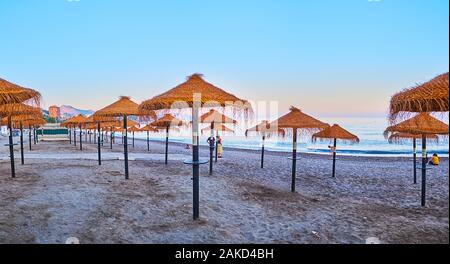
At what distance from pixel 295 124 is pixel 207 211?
3.40m

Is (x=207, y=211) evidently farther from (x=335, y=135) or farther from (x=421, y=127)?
(x=335, y=135)

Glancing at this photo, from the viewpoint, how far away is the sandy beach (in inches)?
176

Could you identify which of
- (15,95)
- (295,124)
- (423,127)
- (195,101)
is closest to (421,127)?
(423,127)

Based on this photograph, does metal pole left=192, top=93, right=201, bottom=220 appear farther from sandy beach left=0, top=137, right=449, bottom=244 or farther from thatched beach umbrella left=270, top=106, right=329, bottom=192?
thatched beach umbrella left=270, top=106, right=329, bottom=192

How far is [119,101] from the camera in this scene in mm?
8812

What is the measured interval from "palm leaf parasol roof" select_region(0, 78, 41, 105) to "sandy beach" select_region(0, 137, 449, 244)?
1.86 m

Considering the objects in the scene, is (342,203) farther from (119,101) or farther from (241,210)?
(119,101)

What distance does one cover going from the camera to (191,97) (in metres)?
4.76

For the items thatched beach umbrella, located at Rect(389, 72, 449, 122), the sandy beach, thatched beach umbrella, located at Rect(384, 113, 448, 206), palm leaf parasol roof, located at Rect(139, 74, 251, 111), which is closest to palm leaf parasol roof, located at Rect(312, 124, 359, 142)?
the sandy beach

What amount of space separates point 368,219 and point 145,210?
13.6 ft

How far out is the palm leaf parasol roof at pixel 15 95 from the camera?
15.3 ft

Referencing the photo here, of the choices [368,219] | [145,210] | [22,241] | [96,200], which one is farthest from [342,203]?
[22,241]

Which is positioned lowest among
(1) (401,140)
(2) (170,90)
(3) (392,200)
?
(3) (392,200)

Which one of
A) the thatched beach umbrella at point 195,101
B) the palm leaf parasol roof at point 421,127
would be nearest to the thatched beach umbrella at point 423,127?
the palm leaf parasol roof at point 421,127
